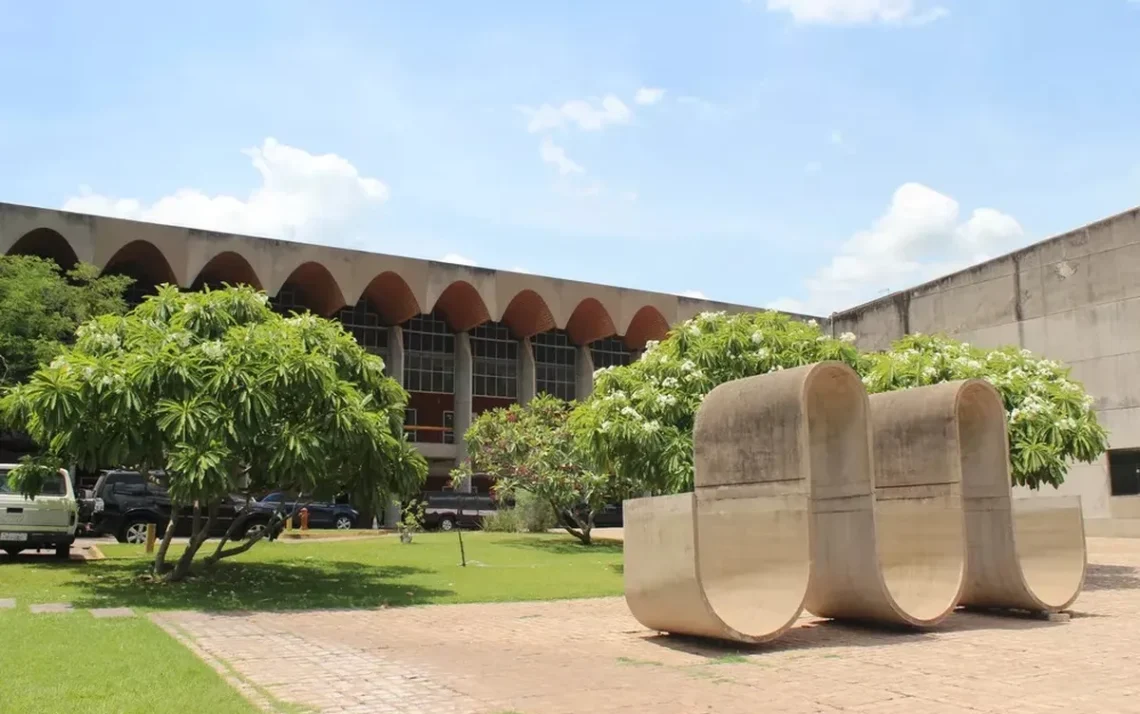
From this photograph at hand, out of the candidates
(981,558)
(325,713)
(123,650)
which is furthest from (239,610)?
(981,558)

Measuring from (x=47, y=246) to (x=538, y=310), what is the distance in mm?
22251

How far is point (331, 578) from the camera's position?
58.1ft

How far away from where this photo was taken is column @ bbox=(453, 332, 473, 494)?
157ft

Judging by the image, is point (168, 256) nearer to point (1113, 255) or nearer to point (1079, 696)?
point (1113, 255)

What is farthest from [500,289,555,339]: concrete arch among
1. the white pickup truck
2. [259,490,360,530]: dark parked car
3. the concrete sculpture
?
the concrete sculpture

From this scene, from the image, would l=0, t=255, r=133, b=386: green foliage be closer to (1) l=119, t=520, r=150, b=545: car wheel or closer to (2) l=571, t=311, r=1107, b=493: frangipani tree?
(1) l=119, t=520, r=150, b=545: car wheel

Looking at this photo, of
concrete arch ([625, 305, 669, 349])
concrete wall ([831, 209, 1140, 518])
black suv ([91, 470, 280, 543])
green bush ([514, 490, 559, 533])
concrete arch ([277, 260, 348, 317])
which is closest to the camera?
black suv ([91, 470, 280, 543])

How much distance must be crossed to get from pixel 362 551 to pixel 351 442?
32.0 feet

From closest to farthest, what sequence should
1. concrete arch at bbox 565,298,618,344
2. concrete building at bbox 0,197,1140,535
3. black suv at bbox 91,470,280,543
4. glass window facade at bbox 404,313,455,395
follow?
1. black suv at bbox 91,470,280,543
2. concrete building at bbox 0,197,1140,535
3. glass window facade at bbox 404,313,455,395
4. concrete arch at bbox 565,298,618,344

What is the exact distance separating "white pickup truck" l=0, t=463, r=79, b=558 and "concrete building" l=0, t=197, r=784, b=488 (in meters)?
18.5

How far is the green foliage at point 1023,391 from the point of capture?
692 inches

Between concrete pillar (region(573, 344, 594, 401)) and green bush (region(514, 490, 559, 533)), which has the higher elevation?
concrete pillar (region(573, 344, 594, 401))

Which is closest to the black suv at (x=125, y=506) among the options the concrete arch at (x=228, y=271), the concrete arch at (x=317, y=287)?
the concrete arch at (x=228, y=271)

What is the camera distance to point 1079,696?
7371 millimetres
